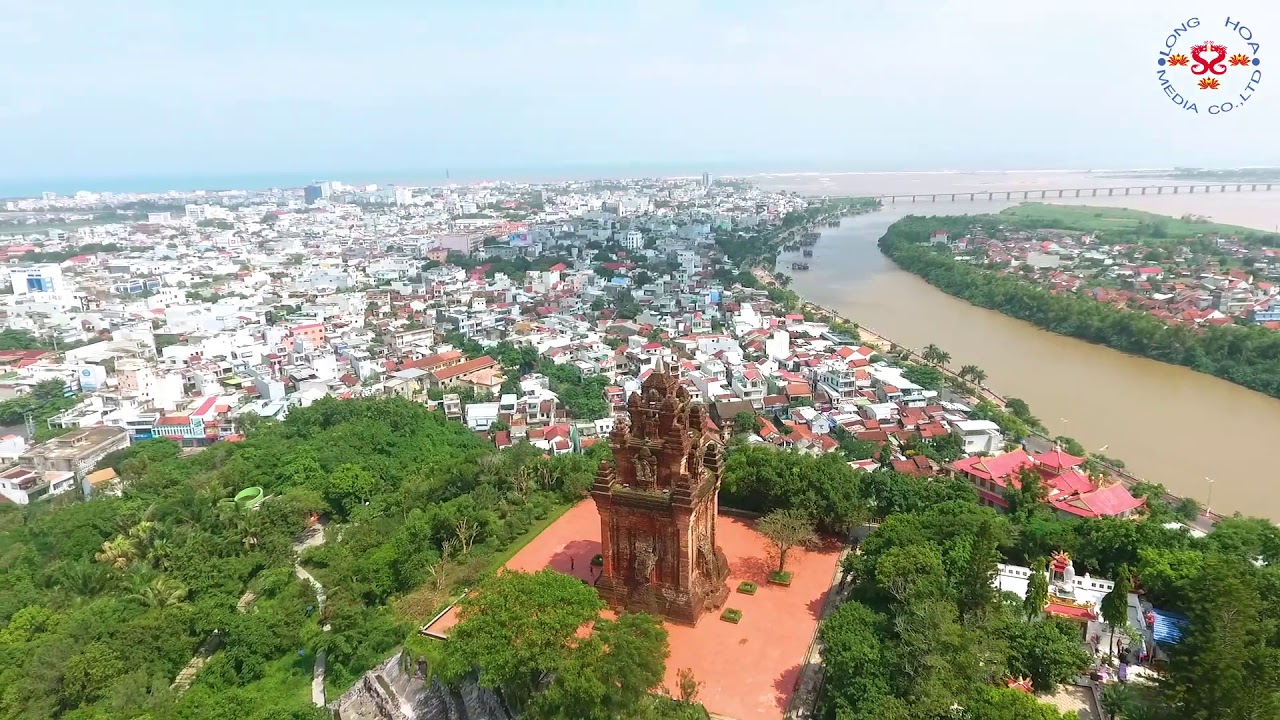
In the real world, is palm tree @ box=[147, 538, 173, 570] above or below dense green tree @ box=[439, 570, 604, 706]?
below

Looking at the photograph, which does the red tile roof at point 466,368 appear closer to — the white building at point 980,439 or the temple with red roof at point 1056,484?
A: the white building at point 980,439

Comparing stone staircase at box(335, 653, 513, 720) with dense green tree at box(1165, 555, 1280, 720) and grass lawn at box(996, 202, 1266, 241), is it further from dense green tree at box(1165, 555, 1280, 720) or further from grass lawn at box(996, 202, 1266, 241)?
grass lawn at box(996, 202, 1266, 241)

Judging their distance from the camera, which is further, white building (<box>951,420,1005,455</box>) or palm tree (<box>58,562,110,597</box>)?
white building (<box>951,420,1005,455</box>)

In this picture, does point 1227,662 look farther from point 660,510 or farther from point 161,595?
point 161,595

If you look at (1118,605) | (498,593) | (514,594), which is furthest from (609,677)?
(1118,605)

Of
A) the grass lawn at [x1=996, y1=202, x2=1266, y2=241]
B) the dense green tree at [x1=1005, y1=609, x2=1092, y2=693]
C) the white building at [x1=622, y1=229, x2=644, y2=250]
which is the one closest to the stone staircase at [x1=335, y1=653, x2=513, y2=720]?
the dense green tree at [x1=1005, y1=609, x2=1092, y2=693]

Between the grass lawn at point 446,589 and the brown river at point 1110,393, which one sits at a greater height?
the grass lawn at point 446,589

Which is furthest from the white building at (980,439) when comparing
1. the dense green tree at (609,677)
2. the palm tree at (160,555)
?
the palm tree at (160,555)
